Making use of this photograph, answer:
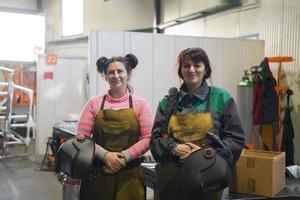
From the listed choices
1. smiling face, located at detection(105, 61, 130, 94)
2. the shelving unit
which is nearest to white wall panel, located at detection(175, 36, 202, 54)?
smiling face, located at detection(105, 61, 130, 94)

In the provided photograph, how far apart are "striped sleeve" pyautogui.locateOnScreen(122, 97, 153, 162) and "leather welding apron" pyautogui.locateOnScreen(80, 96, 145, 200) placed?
31 mm

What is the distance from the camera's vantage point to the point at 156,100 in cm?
383

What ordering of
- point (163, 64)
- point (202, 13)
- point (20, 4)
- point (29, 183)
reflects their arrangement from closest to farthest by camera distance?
point (163, 64)
point (29, 183)
point (202, 13)
point (20, 4)

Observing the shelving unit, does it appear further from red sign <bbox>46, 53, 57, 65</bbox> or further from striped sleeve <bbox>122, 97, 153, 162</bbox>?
striped sleeve <bbox>122, 97, 153, 162</bbox>

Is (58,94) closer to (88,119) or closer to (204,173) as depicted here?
(88,119)

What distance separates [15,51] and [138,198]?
23.5 feet

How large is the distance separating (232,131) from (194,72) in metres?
0.32

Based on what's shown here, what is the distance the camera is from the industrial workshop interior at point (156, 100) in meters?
A: 1.83

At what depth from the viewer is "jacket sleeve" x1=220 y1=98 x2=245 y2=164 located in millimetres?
1767

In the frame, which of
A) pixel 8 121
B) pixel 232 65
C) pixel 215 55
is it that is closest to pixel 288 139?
pixel 232 65

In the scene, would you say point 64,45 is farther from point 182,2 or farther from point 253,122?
point 253,122

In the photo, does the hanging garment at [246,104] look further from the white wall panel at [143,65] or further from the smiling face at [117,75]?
the smiling face at [117,75]

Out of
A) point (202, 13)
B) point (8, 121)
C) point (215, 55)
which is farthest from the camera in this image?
point (8, 121)

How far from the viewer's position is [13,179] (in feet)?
16.9
